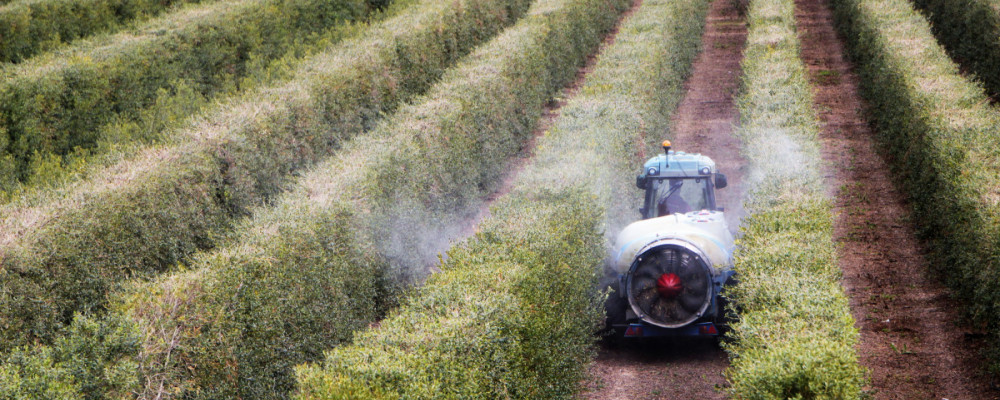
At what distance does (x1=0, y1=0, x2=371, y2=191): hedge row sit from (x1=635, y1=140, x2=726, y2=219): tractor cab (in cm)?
1197

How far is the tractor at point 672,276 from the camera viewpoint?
1231 centimetres

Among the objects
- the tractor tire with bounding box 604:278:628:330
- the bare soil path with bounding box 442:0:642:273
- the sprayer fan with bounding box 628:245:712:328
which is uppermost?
the sprayer fan with bounding box 628:245:712:328

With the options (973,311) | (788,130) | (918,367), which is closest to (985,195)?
(973,311)

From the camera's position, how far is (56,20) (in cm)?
2627

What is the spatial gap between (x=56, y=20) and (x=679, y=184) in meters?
20.7

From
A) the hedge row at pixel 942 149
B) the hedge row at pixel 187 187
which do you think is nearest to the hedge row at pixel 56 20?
the hedge row at pixel 187 187

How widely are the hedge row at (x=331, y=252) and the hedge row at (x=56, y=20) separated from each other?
1217 centimetres

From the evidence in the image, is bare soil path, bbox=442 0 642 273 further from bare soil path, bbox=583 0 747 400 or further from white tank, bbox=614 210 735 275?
bare soil path, bbox=583 0 747 400

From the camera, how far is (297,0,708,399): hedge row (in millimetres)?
8750

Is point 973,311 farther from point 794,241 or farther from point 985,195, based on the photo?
point 794,241

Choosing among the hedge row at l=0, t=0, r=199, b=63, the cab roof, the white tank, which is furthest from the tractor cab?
the hedge row at l=0, t=0, r=199, b=63

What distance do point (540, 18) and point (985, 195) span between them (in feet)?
57.9

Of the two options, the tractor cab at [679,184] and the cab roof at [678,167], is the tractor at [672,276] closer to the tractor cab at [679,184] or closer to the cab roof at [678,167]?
the tractor cab at [679,184]

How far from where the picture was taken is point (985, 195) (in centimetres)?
1350
